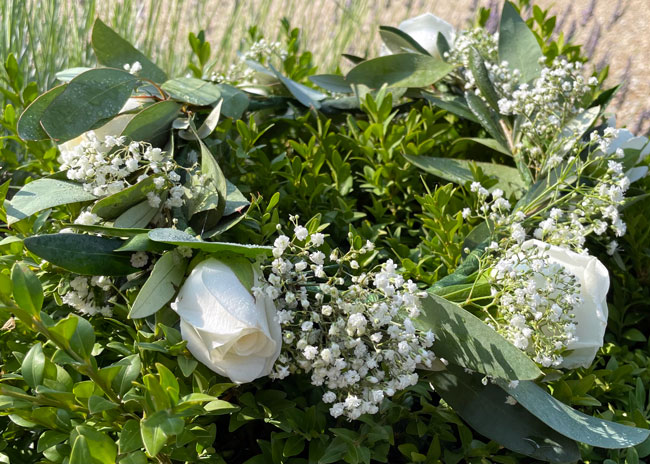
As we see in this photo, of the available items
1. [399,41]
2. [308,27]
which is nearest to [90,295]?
[399,41]

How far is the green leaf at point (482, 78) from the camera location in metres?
0.94

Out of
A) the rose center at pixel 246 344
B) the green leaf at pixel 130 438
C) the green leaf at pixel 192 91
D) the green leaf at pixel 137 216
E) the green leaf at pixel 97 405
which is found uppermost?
the green leaf at pixel 192 91

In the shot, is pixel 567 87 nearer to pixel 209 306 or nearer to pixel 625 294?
pixel 625 294

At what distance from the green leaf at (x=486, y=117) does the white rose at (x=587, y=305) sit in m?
0.31

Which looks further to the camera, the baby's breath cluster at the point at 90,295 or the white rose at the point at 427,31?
the white rose at the point at 427,31

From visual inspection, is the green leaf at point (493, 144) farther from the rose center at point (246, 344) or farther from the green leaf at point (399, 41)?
the rose center at point (246, 344)

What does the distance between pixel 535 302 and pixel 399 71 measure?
55 centimetres

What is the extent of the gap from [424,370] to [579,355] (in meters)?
0.17

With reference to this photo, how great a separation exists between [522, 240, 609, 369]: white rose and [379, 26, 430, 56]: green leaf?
535 mm

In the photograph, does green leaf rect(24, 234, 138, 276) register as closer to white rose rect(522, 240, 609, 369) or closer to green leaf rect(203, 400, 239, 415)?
green leaf rect(203, 400, 239, 415)

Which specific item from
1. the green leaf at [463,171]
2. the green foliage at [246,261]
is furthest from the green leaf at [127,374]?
the green leaf at [463,171]

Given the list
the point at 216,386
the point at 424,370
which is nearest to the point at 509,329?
the point at 424,370

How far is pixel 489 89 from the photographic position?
954 millimetres

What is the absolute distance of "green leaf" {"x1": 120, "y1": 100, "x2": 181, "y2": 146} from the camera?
2.48 feet
